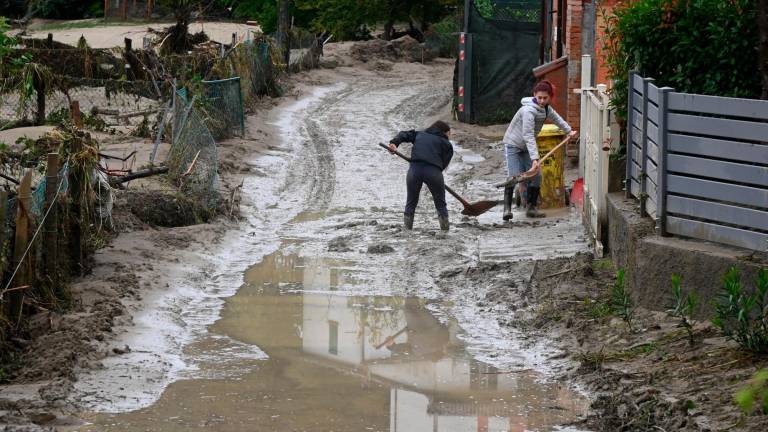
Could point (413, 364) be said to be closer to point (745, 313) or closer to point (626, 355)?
point (626, 355)

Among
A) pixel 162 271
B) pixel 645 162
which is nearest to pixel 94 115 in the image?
pixel 162 271

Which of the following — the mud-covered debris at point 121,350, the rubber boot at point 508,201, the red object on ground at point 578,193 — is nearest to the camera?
the mud-covered debris at point 121,350

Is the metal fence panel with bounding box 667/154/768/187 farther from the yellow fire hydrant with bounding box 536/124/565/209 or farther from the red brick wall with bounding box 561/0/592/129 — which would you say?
the red brick wall with bounding box 561/0/592/129

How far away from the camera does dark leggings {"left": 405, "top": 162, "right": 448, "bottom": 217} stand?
A: 13578 mm

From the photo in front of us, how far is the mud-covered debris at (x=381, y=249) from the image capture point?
12.6 metres

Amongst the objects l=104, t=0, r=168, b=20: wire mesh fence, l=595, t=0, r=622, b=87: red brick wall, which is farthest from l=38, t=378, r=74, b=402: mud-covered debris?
l=104, t=0, r=168, b=20: wire mesh fence

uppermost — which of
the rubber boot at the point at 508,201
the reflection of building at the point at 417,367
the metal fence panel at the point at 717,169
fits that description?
the metal fence panel at the point at 717,169

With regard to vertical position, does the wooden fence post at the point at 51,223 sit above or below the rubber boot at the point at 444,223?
above

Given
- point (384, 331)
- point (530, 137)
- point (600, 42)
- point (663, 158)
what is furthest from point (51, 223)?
point (600, 42)

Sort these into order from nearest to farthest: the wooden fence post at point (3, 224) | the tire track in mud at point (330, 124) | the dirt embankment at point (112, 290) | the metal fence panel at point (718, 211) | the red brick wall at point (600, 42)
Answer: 1. the dirt embankment at point (112, 290)
2. the metal fence panel at point (718, 211)
3. the wooden fence post at point (3, 224)
4. the red brick wall at point (600, 42)
5. the tire track in mud at point (330, 124)

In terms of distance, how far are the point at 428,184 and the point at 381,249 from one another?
1302 millimetres

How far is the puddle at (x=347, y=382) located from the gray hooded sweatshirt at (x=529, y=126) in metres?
3.62

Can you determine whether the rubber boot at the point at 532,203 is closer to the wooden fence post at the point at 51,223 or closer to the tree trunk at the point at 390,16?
the wooden fence post at the point at 51,223

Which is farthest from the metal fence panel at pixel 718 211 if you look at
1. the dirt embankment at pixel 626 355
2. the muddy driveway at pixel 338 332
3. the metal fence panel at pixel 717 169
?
the muddy driveway at pixel 338 332
